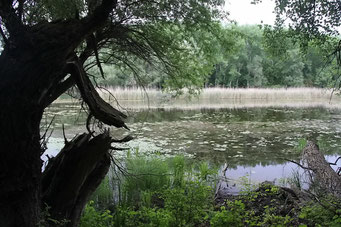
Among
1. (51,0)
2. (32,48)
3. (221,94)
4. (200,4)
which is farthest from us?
(221,94)

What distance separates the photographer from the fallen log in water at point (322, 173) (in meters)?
3.88

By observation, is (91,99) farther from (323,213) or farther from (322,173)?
(322,173)

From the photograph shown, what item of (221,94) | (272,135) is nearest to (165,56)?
(272,135)

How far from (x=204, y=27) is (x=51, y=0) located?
8.71ft

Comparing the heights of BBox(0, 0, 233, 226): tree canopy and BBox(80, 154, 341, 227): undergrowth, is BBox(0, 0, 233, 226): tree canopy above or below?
above

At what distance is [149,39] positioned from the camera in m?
4.73

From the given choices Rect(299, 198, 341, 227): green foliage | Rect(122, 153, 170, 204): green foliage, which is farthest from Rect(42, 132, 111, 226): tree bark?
Rect(299, 198, 341, 227): green foliage

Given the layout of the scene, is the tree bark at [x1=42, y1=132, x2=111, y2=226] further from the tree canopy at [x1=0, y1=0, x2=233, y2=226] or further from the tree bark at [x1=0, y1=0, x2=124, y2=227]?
the tree bark at [x1=0, y1=0, x2=124, y2=227]

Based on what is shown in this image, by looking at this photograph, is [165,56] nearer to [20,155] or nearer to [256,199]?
[256,199]

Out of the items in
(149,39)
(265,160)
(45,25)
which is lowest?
(265,160)

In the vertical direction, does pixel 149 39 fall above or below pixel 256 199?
above

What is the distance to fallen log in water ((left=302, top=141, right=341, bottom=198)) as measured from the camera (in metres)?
3.88

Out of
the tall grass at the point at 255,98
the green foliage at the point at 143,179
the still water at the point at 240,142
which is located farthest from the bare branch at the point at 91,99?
the tall grass at the point at 255,98

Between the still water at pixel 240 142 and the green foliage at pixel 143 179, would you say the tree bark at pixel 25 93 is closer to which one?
Result: the green foliage at pixel 143 179
